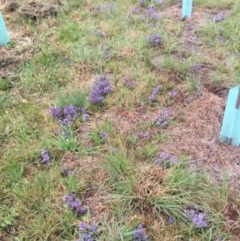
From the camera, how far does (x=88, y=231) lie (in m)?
1.93

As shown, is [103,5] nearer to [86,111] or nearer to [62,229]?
[86,111]

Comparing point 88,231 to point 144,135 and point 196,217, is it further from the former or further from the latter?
point 144,135

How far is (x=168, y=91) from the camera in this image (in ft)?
9.86

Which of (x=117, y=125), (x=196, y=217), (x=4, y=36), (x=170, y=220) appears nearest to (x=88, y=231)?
(x=170, y=220)

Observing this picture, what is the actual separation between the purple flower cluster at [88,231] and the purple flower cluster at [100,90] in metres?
1.19

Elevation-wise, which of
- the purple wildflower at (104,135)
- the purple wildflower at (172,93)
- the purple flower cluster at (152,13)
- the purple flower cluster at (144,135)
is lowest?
the purple flower cluster at (144,135)

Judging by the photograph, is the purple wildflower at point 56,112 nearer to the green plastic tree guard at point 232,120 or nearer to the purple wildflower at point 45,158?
the purple wildflower at point 45,158

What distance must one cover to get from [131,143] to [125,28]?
1905 millimetres

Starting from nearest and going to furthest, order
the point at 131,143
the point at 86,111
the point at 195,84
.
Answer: the point at 131,143, the point at 86,111, the point at 195,84

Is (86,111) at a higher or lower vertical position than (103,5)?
lower

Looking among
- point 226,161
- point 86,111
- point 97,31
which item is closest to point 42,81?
point 86,111

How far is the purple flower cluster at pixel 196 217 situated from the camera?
1905mm

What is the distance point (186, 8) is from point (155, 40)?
2.41ft

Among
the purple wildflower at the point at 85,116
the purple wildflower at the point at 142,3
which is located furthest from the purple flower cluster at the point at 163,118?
the purple wildflower at the point at 142,3
